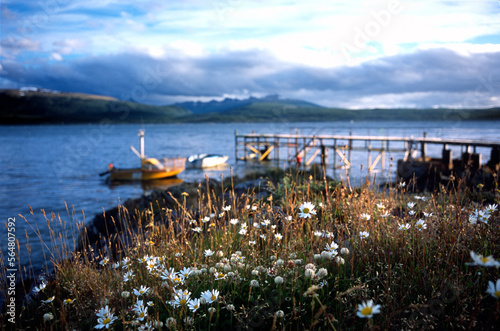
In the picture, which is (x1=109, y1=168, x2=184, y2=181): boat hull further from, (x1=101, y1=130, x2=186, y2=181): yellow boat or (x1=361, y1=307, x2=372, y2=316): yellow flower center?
(x1=361, y1=307, x2=372, y2=316): yellow flower center

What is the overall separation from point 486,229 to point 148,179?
27525mm

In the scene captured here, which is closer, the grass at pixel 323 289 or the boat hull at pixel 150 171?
the grass at pixel 323 289

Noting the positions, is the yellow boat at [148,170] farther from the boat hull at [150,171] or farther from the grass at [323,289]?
the grass at [323,289]

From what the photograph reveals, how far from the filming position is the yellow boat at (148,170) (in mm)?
27750

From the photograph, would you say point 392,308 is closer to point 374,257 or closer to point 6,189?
point 374,257

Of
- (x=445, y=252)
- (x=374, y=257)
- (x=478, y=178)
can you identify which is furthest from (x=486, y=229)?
(x=478, y=178)

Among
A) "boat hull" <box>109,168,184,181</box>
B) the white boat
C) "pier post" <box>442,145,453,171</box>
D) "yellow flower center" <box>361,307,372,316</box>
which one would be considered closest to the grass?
"yellow flower center" <box>361,307,372,316</box>

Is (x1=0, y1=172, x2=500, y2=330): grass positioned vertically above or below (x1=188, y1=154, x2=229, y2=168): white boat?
above

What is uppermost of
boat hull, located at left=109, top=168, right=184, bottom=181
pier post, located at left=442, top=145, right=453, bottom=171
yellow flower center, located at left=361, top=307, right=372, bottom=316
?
yellow flower center, located at left=361, top=307, right=372, bottom=316

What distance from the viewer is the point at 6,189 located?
79.3ft

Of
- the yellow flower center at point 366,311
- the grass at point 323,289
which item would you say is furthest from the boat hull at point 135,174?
the yellow flower center at point 366,311

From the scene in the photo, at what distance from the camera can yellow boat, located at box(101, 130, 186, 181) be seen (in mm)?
27750

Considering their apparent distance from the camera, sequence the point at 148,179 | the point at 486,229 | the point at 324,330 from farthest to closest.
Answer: the point at 148,179
the point at 486,229
the point at 324,330

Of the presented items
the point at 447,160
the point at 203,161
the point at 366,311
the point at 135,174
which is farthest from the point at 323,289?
the point at 203,161
